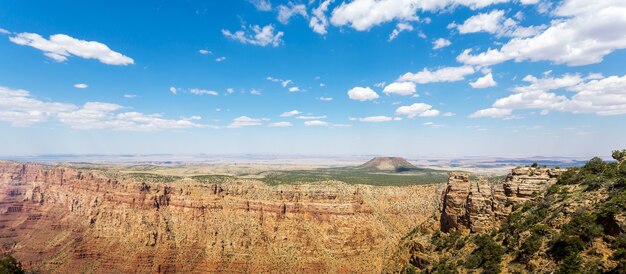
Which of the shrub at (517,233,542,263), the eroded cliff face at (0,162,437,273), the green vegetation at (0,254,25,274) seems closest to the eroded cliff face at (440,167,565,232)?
the shrub at (517,233,542,263)

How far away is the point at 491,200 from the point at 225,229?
2901 inches

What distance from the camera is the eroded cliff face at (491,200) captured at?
3522 cm

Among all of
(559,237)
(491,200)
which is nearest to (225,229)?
(491,200)

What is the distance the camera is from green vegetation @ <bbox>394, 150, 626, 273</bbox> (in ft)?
76.2

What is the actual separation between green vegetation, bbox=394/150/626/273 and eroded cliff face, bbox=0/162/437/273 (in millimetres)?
52373

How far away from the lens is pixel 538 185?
3662 cm

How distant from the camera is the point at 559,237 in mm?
25328

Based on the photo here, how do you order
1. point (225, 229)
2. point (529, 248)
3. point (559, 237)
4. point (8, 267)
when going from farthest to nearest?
1. point (225, 229)
2. point (8, 267)
3. point (529, 248)
4. point (559, 237)

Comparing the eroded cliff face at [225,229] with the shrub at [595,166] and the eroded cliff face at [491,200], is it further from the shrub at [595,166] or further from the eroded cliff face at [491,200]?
the shrub at [595,166]

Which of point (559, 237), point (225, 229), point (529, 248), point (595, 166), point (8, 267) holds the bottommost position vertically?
point (225, 229)

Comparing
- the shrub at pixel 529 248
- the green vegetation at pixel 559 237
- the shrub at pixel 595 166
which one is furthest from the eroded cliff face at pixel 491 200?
the shrub at pixel 529 248

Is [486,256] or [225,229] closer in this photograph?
[486,256]

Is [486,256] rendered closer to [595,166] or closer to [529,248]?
[529,248]

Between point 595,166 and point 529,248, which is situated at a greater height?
point 595,166
